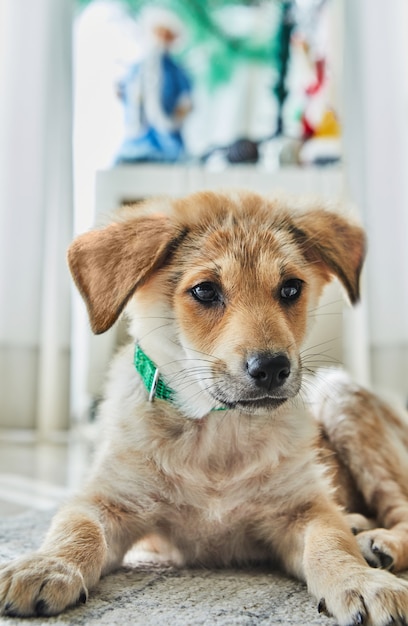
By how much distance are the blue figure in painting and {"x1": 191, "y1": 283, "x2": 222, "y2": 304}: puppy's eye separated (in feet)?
11.6

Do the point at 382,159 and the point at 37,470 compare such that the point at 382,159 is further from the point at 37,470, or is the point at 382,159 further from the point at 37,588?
the point at 37,588

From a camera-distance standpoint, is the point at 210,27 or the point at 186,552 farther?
the point at 210,27

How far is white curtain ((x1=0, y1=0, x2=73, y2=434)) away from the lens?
14.7 ft

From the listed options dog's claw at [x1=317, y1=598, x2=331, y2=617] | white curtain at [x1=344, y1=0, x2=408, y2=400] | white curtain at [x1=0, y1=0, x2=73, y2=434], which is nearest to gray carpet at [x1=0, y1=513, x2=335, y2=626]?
dog's claw at [x1=317, y1=598, x2=331, y2=617]

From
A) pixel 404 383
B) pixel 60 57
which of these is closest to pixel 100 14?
pixel 60 57

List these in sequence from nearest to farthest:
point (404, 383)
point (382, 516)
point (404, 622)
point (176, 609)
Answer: point (404, 622) < point (176, 609) < point (382, 516) < point (404, 383)

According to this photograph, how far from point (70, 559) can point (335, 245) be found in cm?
85

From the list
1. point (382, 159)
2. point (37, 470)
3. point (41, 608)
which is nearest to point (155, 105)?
point (382, 159)

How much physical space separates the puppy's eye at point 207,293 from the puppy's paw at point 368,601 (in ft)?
1.81

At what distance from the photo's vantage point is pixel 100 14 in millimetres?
5176

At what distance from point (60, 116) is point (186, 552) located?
11.9ft

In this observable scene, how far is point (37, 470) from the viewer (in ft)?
9.89

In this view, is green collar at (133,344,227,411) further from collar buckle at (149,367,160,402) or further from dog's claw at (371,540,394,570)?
dog's claw at (371,540,394,570)

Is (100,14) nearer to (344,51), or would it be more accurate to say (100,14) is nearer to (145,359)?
(344,51)
